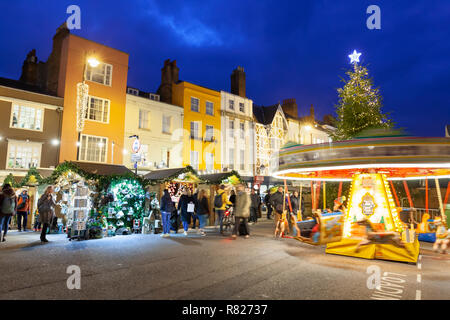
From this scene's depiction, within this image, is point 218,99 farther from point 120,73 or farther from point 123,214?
point 123,214

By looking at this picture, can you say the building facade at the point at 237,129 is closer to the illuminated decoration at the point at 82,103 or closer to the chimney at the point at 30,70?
the illuminated decoration at the point at 82,103

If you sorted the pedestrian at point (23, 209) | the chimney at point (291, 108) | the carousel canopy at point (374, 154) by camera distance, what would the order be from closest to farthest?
1. the carousel canopy at point (374, 154)
2. the pedestrian at point (23, 209)
3. the chimney at point (291, 108)

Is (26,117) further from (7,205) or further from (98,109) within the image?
(7,205)

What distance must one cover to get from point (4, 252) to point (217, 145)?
21.0 metres

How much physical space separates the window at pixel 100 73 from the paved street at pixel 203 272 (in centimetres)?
1461

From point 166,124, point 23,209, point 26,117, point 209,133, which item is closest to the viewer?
point 23,209

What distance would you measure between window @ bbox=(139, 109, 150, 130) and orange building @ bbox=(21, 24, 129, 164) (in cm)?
153

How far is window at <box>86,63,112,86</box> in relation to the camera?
2055 cm

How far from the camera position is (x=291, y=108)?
120 ft

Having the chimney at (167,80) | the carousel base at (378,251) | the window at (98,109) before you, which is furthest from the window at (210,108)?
the carousel base at (378,251)

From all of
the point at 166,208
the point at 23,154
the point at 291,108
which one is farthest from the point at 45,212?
the point at 291,108

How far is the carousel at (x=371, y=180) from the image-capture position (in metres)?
6.27

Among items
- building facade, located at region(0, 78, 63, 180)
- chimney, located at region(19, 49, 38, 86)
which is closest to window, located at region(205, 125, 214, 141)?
building facade, located at region(0, 78, 63, 180)

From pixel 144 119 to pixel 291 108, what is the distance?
20.1m
